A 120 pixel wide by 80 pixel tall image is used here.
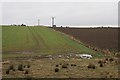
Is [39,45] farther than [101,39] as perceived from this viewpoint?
No

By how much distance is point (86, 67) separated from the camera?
26344 mm

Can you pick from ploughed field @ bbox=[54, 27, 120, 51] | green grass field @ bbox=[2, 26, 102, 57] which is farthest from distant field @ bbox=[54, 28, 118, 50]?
green grass field @ bbox=[2, 26, 102, 57]

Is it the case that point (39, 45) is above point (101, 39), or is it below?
below

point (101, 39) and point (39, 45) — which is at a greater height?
point (101, 39)

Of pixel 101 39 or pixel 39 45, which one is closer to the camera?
pixel 39 45

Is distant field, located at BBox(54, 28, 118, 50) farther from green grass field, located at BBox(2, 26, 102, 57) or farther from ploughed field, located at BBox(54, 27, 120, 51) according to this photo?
green grass field, located at BBox(2, 26, 102, 57)

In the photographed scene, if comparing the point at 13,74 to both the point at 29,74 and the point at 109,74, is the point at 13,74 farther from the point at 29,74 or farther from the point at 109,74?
the point at 109,74

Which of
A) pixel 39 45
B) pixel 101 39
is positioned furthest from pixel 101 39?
pixel 39 45

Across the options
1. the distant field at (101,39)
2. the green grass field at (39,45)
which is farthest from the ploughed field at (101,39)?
the green grass field at (39,45)

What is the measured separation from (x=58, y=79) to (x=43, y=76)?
1608 mm

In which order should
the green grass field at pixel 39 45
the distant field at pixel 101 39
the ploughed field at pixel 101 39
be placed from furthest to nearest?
1. the distant field at pixel 101 39
2. the ploughed field at pixel 101 39
3. the green grass field at pixel 39 45

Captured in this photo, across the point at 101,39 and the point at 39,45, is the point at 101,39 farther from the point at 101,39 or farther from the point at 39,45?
the point at 39,45

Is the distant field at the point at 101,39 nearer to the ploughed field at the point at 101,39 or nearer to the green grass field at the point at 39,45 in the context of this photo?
the ploughed field at the point at 101,39

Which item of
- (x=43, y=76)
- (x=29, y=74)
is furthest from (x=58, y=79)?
(x=29, y=74)
